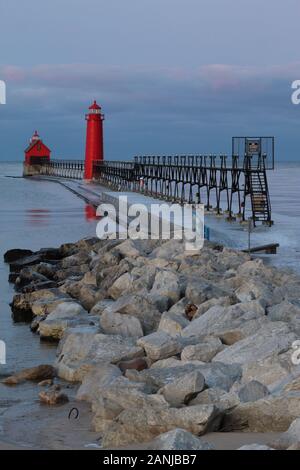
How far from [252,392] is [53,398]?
155cm

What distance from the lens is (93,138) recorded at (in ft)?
159

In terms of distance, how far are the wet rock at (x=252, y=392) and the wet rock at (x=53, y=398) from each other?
144cm

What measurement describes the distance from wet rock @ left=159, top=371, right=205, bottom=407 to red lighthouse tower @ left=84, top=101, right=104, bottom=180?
4144 centimetres

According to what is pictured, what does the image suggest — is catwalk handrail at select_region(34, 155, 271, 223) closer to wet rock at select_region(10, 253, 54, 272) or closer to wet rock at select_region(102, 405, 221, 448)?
wet rock at select_region(10, 253, 54, 272)

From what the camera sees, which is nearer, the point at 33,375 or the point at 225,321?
the point at 33,375

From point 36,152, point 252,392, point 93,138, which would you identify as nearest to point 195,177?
point 93,138

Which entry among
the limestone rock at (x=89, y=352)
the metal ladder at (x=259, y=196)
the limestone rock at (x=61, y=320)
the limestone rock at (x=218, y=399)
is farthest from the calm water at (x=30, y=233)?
the metal ladder at (x=259, y=196)

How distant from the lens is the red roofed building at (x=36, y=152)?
3110 inches

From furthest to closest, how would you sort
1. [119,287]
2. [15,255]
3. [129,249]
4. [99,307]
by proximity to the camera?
1. [15,255]
2. [129,249]
3. [119,287]
4. [99,307]

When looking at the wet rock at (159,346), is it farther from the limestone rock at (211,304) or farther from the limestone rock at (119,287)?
the limestone rock at (119,287)

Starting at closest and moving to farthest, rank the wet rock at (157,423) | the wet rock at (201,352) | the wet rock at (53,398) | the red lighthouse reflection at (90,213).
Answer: the wet rock at (157,423) < the wet rock at (53,398) < the wet rock at (201,352) < the red lighthouse reflection at (90,213)

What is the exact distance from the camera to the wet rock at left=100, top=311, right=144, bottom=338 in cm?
785

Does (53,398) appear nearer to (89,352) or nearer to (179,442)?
(89,352)
